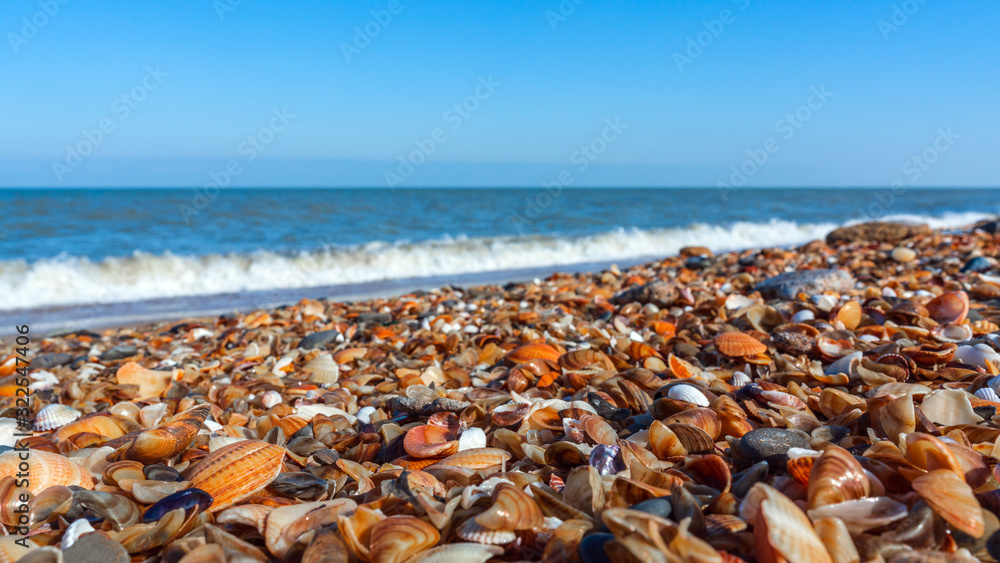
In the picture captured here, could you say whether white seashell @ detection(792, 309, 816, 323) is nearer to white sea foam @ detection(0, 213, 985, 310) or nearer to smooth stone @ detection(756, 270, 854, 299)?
smooth stone @ detection(756, 270, 854, 299)

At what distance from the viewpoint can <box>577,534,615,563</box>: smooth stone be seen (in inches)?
45.9

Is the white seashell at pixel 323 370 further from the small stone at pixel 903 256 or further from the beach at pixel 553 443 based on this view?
the small stone at pixel 903 256

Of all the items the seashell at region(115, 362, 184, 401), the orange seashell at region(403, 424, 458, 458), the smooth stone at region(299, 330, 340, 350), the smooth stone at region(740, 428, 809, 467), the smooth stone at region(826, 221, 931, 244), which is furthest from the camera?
the smooth stone at region(826, 221, 931, 244)

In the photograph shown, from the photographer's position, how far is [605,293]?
558 centimetres

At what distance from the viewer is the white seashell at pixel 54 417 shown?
2604 millimetres

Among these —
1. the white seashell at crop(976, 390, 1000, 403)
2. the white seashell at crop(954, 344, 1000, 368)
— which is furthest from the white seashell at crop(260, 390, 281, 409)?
the white seashell at crop(954, 344, 1000, 368)

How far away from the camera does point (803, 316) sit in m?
3.47

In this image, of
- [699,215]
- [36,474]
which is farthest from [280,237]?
[699,215]

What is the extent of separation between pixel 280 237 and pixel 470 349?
14576mm

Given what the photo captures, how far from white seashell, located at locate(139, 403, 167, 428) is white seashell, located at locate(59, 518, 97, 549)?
1.10 meters

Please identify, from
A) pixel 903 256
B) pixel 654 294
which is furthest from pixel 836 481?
pixel 903 256

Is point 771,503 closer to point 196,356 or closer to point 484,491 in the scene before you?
point 484,491

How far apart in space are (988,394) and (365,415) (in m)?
2.41

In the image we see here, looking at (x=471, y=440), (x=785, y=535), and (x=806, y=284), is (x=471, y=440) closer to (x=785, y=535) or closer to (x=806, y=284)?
(x=785, y=535)
